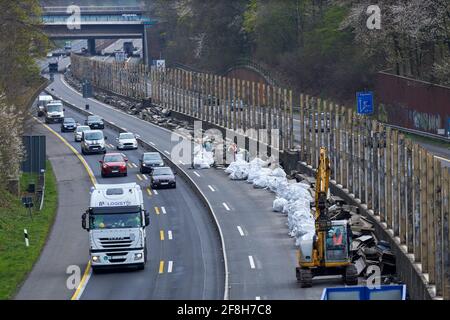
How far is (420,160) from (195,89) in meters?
69.2

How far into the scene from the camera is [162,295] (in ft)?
151

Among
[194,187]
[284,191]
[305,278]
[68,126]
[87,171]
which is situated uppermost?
[68,126]

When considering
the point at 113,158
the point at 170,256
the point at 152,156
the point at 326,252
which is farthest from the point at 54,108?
the point at 326,252

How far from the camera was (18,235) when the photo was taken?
6084 cm

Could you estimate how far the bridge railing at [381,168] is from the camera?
43.5 metres

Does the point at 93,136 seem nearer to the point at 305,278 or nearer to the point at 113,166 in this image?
the point at 113,166

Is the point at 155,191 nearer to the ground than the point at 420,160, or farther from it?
nearer to the ground

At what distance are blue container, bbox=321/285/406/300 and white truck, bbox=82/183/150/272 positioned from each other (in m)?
16.2

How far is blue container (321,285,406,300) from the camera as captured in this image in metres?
34.5

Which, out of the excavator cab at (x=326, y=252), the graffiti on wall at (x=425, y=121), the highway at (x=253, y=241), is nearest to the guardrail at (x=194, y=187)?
the highway at (x=253, y=241)

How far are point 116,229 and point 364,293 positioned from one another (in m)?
16.8

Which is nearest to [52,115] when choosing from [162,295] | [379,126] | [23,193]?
[23,193]

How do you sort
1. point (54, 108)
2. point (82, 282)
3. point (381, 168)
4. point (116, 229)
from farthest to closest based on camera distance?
point (54, 108)
point (381, 168)
point (116, 229)
point (82, 282)
